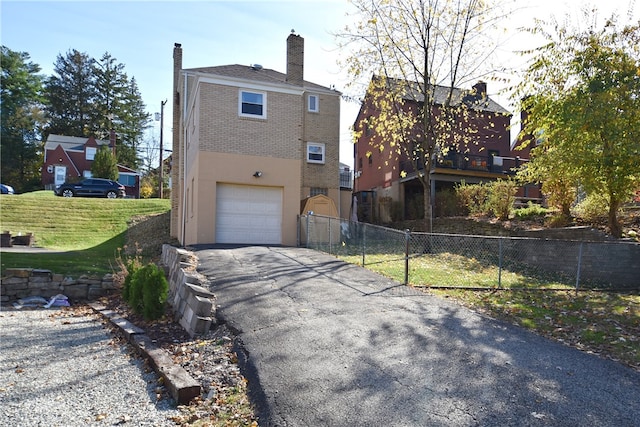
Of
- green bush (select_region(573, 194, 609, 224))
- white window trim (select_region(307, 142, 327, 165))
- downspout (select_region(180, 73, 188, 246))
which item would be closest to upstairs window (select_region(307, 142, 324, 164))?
white window trim (select_region(307, 142, 327, 165))

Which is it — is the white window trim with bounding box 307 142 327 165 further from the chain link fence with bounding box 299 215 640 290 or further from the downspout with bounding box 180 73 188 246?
the chain link fence with bounding box 299 215 640 290

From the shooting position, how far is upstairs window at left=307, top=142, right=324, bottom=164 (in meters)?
19.6

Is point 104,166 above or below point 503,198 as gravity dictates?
above

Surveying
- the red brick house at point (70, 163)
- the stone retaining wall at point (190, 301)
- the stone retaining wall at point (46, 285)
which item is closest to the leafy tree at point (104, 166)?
the red brick house at point (70, 163)

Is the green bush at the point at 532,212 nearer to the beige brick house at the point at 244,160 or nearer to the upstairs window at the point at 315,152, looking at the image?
the beige brick house at the point at 244,160

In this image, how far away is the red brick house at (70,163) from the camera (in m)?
45.4

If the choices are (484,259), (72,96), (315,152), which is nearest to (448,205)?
(315,152)

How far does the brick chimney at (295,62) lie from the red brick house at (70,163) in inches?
1322

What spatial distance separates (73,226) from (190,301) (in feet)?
68.1

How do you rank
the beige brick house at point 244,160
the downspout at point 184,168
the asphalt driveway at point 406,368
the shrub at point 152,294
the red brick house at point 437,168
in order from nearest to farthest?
the asphalt driveway at point 406,368, the shrub at point 152,294, the beige brick house at point 244,160, the downspout at point 184,168, the red brick house at point 437,168

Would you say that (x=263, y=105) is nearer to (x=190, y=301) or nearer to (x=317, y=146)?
(x=317, y=146)

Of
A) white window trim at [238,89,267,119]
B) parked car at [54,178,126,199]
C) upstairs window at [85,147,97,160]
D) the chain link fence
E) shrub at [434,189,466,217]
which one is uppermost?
upstairs window at [85,147,97,160]

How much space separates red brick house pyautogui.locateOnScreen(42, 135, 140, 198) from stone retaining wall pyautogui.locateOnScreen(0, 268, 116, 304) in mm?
35538

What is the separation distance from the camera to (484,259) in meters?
12.3
